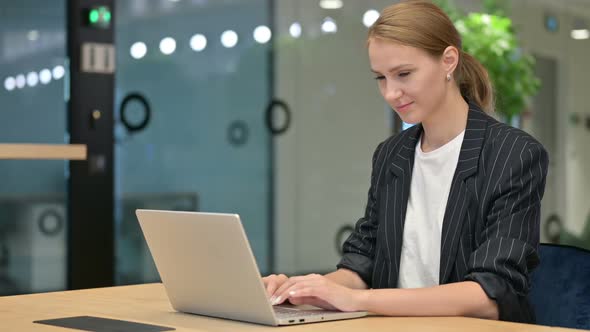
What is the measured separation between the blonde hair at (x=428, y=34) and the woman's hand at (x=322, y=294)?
498 millimetres

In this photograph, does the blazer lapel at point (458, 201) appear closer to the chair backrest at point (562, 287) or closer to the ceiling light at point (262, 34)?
the chair backrest at point (562, 287)

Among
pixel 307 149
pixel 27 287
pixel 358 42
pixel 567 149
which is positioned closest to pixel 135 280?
pixel 27 287

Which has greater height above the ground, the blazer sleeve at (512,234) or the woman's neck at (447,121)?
the woman's neck at (447,121)

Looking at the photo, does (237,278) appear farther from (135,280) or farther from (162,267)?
(135,280)

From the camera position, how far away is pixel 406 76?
193 cm

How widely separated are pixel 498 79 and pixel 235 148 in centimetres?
161

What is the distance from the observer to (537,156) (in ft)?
6.25

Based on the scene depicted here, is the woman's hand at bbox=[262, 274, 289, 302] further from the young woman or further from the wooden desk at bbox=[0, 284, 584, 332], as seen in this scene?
the wooden desk at bbox=[0, 284, 584, 332]

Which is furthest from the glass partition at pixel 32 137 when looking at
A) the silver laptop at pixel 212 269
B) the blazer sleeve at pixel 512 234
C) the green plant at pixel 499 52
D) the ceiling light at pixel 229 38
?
the blazer sleeve at pixel 512 234

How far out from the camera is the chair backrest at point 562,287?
1.93 metres

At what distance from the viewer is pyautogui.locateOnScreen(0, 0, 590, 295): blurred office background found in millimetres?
4621

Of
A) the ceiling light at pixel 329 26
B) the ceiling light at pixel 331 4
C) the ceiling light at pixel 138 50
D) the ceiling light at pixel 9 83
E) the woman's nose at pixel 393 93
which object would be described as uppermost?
the ceiling light at pixel 331 4

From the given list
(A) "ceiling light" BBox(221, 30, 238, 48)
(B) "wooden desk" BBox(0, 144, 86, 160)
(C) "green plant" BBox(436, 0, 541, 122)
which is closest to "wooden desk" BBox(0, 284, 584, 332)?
(B) "wooden desk" BBox(0, 144, 86, 160)

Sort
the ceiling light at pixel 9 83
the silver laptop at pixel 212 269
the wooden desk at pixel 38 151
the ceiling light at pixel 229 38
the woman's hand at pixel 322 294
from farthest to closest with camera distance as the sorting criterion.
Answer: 1. the ceiling light at pixel 229 38
2. the ceiling light at pixel 9 83
3. the wooden desk at pixel 38 151
4. the woman's hand at pixel 322 294
5. the silver laptop at pixel 212 269
